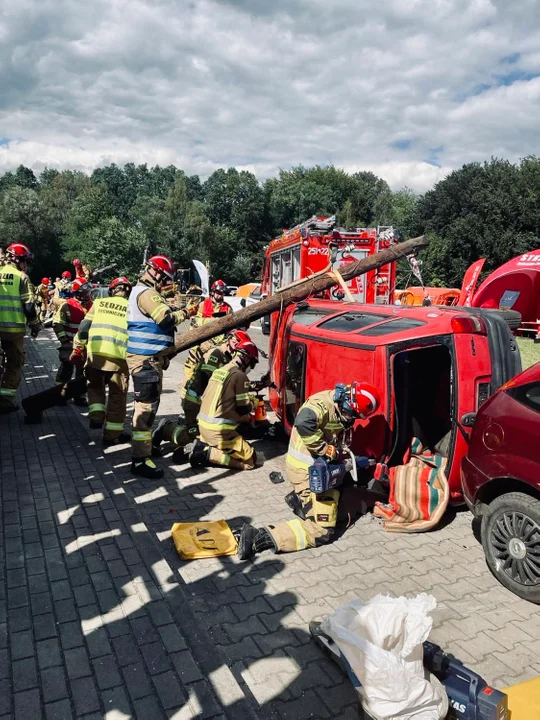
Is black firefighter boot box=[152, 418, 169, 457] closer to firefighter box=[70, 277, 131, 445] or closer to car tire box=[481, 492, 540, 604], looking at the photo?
firefighter box=[70, 277, 131, 445]

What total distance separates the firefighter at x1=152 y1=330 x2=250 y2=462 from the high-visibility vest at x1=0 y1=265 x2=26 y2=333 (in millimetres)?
2210

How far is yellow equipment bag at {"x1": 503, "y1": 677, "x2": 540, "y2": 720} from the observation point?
238cm

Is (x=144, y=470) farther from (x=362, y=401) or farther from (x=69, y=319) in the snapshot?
(x=69, y=319)

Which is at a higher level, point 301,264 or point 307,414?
point 301,264

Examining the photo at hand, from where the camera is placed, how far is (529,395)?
347 cm

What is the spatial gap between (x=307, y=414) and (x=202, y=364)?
8.60 feet

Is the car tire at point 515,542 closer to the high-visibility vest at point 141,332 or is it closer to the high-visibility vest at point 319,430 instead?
the high-visibility vest at point 319,430

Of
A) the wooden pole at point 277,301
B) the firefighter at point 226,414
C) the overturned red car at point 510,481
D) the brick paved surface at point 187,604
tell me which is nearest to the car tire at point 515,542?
the overturned red car at point 510,481

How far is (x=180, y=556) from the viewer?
12.6ft

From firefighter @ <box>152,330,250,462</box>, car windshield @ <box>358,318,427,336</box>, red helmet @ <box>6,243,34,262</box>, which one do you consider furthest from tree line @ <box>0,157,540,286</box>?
car windshield @ <box>358,318,427,336</box>

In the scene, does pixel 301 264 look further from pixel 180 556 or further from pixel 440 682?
pixel 440 682

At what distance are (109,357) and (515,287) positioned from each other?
45.1 ft

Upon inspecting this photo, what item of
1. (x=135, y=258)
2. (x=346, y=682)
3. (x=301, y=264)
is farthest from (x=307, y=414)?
(x=135, y=258)

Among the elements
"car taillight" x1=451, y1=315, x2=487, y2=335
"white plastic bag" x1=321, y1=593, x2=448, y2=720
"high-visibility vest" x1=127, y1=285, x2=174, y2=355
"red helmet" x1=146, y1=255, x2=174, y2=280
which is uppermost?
"red helmet" x1=146, y1=255, x2=174, y2=280
